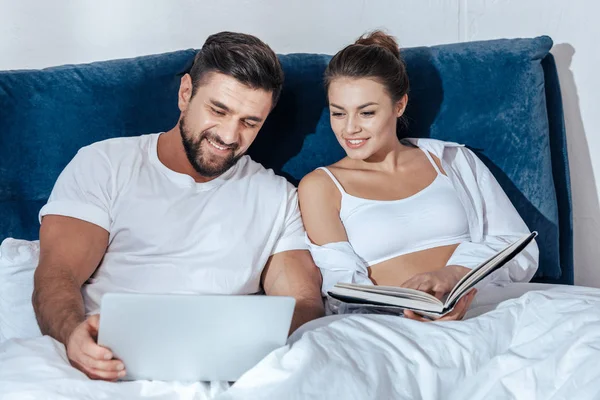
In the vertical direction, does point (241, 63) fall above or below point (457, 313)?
above

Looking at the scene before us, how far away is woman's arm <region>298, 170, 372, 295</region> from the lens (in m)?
1.99

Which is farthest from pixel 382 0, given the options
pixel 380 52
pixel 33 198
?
pixel 33 198

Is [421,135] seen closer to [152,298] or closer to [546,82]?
[546,82]

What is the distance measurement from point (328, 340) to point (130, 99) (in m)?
0.94

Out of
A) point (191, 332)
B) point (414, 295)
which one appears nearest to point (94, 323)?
point (191, 332)

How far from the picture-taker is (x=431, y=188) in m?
2.19

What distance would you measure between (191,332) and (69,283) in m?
0.50

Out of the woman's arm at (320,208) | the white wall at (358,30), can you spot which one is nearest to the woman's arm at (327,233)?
the woman's arm at (320,208)

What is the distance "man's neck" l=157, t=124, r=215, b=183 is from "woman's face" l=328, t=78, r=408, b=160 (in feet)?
1.25

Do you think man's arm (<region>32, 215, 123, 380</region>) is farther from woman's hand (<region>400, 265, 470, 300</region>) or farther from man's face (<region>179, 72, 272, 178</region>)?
woman's hand (<region>400, 265, 470, 300</region>)

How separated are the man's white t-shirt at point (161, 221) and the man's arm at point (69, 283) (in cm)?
3

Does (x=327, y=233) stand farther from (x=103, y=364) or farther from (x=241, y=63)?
(x=103, y=364)

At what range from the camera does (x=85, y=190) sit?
1.87 meters

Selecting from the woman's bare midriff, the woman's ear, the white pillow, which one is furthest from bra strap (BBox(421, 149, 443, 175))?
the white pillow
